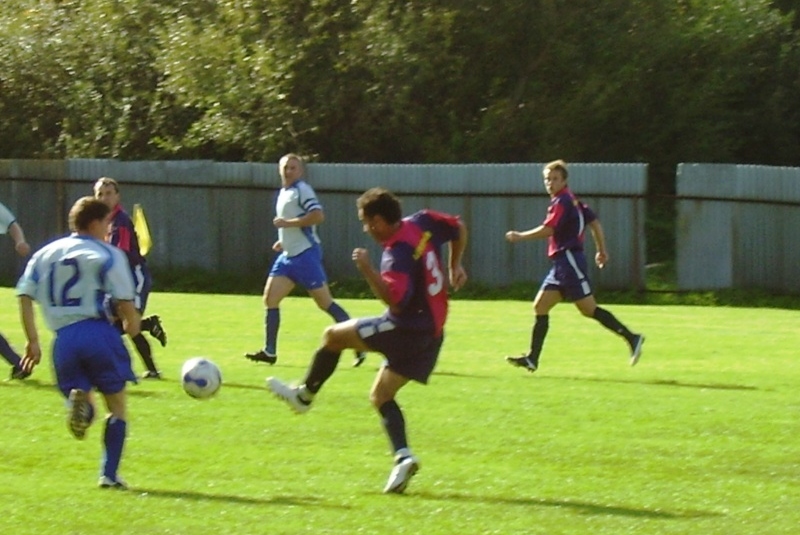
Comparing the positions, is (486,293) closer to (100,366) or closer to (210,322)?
(210,322)

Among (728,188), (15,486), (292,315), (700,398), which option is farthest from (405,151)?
(15,486)

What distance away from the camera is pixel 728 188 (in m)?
23.8

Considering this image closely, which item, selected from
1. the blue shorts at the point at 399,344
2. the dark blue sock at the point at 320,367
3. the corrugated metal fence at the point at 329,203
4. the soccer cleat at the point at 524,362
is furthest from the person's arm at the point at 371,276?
the corrugated metal fence at the point at 329,203

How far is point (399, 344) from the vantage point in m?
8.22

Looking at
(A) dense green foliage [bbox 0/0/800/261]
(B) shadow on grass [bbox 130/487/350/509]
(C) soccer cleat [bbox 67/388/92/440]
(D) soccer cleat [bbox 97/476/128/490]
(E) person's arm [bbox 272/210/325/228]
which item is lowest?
(B) shadow on grass [bbox 130/487/350/509]

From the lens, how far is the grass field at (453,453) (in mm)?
7445

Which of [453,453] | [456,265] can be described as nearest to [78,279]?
[456,265]

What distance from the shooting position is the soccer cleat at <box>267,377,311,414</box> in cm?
880

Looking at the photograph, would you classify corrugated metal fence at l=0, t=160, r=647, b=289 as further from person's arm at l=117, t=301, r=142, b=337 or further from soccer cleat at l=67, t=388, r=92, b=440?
soccer cleat at l=67, t=388, r=92, b=440

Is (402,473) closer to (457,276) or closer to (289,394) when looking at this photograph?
(289,394)

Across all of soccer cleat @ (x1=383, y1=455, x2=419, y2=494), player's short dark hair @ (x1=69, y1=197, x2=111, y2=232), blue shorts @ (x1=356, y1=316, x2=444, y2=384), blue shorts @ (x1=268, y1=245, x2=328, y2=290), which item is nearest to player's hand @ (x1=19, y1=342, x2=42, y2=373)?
player's short dark hair @ (x1=69, y1=197, x2=111, y2=232)

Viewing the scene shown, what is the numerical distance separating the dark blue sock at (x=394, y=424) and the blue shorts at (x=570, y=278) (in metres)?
5.02

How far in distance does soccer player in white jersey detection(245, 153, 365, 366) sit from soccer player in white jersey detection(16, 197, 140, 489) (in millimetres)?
5302

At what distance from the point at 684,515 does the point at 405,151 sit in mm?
21108
